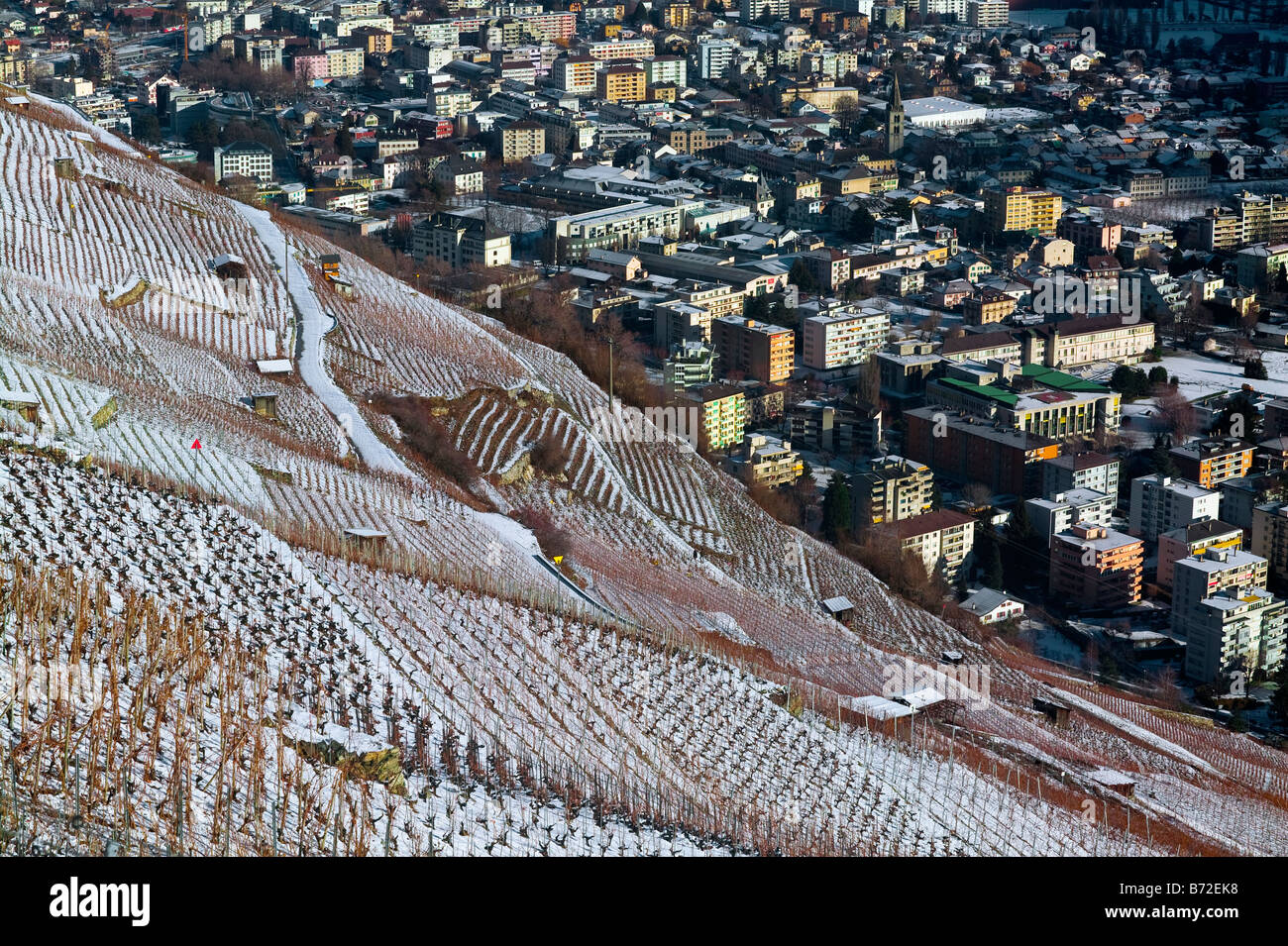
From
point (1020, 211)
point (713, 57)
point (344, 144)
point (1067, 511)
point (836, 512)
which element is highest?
point (713, 57)

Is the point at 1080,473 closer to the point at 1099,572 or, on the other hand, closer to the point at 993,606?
the point at 1099,572

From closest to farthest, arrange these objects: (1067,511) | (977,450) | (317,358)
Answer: (317,358), (1067,511), (977,450)

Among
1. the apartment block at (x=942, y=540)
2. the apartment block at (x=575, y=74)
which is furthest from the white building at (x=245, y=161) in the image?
the apartment block at (x=942, y=540)

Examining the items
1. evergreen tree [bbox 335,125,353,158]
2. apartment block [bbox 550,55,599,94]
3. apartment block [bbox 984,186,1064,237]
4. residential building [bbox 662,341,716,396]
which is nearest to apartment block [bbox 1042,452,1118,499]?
residential building [bbox 662,341,716,396]

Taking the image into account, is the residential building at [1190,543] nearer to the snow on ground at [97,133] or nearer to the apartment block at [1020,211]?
the snow on ground at [97,133]

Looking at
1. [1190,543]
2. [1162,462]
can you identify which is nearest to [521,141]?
[1162,462]
